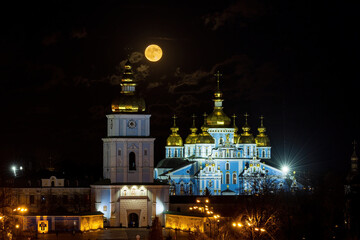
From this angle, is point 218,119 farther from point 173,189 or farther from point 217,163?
point 173,189

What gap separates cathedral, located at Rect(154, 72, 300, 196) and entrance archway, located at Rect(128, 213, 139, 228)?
1040 inches

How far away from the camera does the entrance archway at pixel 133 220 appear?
9200cm

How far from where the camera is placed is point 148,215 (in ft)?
302

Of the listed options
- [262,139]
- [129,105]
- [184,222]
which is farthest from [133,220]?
[262,139]

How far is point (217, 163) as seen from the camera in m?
122

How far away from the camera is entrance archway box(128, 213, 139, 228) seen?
9200 cm

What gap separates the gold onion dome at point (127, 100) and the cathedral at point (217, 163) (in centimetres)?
2633

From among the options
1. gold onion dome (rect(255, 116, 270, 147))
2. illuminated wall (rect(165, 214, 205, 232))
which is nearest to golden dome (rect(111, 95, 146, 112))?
illuminated wall (rect(165, 214, 205, 232))

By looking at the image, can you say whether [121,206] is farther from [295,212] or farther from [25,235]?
[295,212]

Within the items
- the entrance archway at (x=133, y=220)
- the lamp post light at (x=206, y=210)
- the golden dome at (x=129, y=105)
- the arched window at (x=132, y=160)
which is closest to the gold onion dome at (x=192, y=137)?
the lamp post light at (x=206, y=210)

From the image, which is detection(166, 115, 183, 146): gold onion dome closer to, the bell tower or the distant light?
the distant light

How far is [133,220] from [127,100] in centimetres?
833

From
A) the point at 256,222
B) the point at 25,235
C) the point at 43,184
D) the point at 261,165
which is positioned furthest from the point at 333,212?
the point at 261,165

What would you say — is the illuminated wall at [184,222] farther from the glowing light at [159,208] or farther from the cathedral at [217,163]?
the cathedral at [217,163]
